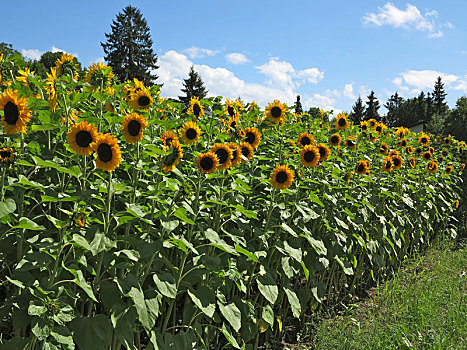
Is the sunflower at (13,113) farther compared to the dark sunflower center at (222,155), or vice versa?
the dark sunflower center at (222,155)

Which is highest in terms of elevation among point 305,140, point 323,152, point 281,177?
point 305,140

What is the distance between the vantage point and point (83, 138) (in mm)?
2275

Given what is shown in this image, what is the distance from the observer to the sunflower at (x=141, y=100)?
10.7 ft

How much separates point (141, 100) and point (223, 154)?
2.75ft

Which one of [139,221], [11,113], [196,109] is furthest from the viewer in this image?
[196,109]

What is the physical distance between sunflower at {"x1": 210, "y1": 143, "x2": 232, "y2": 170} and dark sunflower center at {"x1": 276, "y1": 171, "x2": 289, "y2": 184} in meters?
0.60

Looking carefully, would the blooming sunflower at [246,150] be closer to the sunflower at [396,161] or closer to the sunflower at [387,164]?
the sunflower at [387,164]

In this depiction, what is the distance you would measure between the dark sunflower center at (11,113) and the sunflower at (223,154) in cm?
130

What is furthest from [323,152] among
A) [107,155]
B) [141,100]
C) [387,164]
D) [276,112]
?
[107,155]

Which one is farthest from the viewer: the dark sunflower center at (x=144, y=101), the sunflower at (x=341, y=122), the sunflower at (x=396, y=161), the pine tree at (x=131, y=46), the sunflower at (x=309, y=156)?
the pine tree at (x=131, y=46)

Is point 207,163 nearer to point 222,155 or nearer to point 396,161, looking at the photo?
point 222,155

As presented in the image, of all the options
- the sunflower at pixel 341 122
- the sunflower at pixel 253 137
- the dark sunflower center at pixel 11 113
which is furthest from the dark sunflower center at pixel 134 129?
the sunflower at pixel 341 122

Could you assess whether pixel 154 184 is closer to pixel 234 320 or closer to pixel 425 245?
pixel 234 320

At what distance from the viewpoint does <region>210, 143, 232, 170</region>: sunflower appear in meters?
2.99
